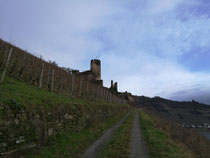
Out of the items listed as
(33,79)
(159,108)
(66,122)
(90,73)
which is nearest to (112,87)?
(90,73)

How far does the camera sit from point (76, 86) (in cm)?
2186

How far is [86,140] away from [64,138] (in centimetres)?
145

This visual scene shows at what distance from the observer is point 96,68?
48.8m

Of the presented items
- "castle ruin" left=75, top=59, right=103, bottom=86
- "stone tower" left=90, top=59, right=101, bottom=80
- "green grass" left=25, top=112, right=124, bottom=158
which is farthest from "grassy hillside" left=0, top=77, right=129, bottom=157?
"stone tower" left=90, top=59, right=101, bottom=80

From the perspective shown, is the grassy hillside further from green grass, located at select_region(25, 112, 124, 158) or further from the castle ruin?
the castle ruin

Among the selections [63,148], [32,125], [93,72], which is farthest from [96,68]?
[32,125]

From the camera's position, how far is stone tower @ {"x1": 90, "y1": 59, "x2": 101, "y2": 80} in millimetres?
47531

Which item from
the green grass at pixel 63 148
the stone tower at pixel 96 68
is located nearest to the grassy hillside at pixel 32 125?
the green grass at pixel 63 148

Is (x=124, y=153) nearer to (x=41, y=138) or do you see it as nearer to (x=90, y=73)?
(x=41, y=138)

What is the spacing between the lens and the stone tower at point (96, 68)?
47531mm

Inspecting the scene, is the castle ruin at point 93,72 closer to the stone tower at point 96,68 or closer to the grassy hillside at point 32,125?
the stone tower at point 96,68

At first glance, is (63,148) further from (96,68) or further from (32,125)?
(96,68)

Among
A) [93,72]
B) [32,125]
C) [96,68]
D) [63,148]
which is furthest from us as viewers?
[96,68]

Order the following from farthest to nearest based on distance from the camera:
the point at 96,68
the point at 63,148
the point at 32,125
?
1. the point at 96,68
2. the point at 63,148
3. the point at 32,125
